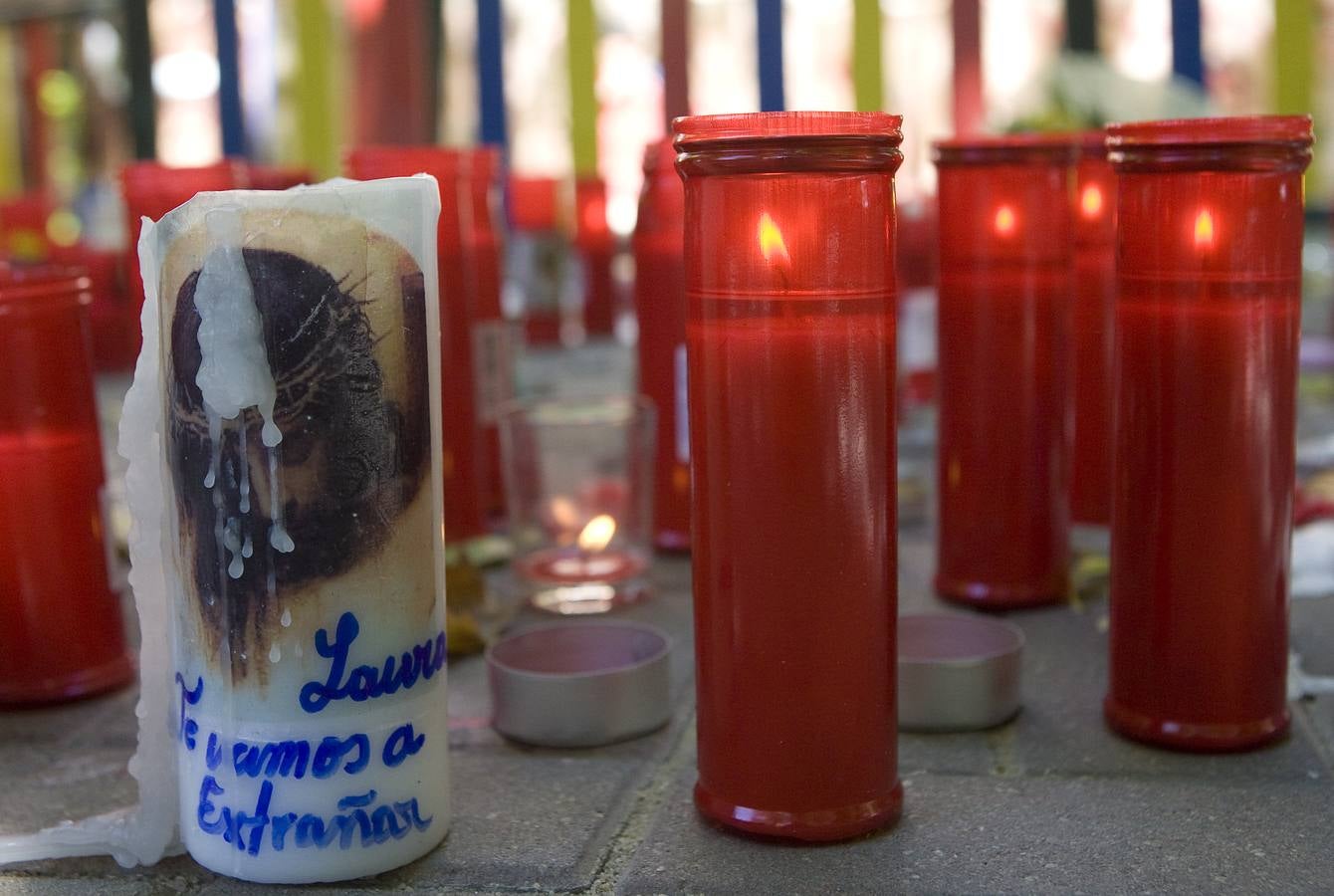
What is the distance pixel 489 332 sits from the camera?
1827 mm

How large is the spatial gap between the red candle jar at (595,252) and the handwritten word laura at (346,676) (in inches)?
100

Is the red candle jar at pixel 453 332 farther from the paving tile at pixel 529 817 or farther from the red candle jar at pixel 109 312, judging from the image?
the red candle jar at pixel 109 312

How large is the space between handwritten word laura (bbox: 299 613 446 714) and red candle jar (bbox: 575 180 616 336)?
254 centimetres

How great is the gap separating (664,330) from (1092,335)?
0.46 metres

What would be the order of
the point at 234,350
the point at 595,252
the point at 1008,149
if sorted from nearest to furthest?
the point at 234,350 < the point at 1008,149 < the point at 595,252

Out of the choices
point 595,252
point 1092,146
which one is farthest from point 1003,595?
point 595,252

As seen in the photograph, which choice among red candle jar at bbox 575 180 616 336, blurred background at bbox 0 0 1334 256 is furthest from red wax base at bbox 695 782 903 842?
blurred background at bbox 0 0 1334 256

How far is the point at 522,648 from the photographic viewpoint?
115 cm

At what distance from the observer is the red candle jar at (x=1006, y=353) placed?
4.39ft

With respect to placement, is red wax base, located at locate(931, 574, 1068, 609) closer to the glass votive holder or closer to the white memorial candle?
the glass votive holder

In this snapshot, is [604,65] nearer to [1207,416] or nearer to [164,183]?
[164,183]

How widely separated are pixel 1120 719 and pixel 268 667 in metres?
0.60

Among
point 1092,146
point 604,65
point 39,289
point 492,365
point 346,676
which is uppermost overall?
point 604,65

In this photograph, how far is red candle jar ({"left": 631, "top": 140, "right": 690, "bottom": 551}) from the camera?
5.21 ft
